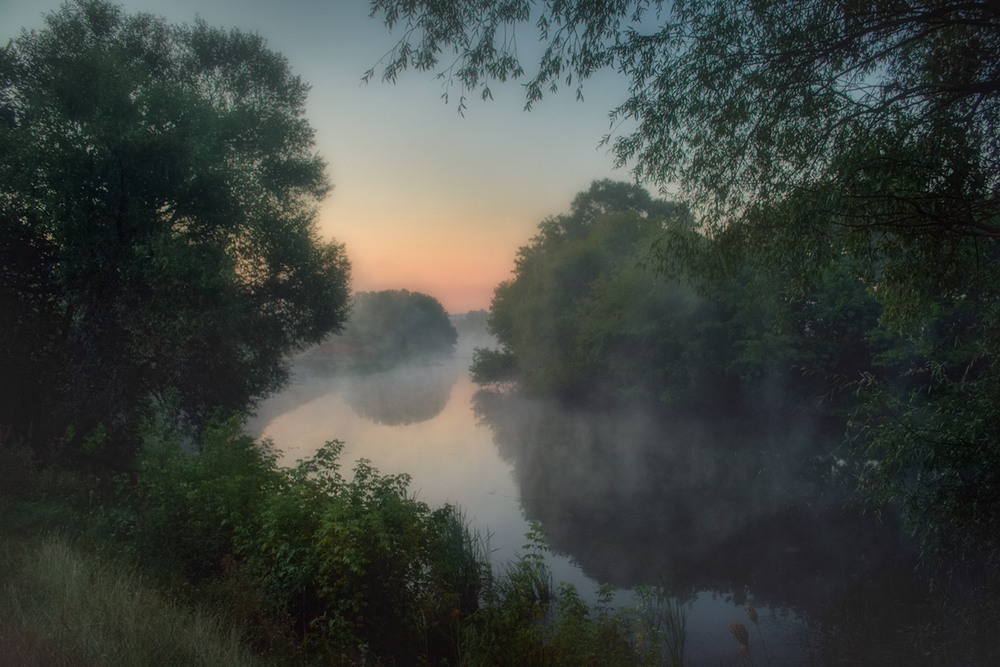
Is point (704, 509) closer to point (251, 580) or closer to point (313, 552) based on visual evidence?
point (313, 552)

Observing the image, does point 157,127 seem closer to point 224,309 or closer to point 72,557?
point 224,309

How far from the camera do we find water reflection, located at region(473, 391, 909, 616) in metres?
11.8

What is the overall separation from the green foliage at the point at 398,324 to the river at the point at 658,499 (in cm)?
4794

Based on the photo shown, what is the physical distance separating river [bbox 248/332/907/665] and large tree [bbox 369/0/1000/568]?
4610mm

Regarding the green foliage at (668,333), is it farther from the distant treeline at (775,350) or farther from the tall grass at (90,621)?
the tall grass at (90,621)

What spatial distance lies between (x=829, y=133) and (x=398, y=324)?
84.8 m

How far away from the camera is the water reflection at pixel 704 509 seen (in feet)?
38.7

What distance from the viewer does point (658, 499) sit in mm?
17281

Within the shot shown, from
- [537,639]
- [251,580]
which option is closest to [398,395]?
[251,580]

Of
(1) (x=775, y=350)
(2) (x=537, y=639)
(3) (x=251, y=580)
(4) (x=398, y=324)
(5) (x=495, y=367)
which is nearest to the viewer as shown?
(3) (x=251, y=580)

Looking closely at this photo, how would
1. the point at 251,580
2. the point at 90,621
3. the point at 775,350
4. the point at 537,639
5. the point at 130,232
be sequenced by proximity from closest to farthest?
the point at 90,621
the point at 251,580
the point at 537,639
the point at 130,232
the point at 775,350

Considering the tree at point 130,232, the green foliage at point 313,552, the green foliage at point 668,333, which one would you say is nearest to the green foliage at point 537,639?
the green foliage at point 313,552

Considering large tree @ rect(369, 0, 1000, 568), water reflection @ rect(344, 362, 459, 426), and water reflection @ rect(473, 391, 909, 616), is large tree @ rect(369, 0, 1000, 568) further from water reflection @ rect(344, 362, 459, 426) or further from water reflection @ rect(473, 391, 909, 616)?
water reflection @ rect(344, 362, 459, 426)

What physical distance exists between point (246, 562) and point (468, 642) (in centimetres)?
276
